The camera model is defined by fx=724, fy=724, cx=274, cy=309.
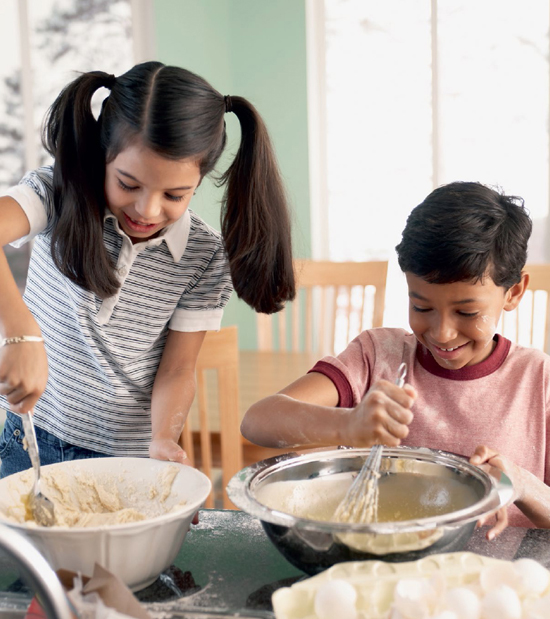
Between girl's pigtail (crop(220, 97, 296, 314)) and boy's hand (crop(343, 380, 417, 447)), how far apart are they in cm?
46

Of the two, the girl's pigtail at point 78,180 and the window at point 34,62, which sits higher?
the window at point 34,62

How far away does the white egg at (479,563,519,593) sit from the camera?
0.67 m

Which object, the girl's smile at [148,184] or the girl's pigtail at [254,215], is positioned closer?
the girl's smile at [148,184]

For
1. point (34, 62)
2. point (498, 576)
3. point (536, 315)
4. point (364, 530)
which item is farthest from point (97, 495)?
point (34, 62)

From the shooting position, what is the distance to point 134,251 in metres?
1.26

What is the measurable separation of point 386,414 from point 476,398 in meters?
0.44

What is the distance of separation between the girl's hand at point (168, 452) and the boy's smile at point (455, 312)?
0.41 metres

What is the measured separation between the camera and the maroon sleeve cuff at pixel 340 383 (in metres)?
1.24

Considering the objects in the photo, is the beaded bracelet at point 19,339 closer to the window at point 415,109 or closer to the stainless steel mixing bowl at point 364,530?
the stainless steel mixing bowl at point 364,530

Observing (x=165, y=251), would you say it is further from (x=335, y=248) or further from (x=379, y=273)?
(x=335, y=248)

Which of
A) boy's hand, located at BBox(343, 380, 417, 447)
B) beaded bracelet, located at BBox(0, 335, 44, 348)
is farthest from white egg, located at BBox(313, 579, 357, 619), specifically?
beaded bracelet, located at BBox(0, 335, 44, 348)

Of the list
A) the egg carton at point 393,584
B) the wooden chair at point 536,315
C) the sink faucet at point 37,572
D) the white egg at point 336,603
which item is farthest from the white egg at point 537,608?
the wooden chair at point 536,315

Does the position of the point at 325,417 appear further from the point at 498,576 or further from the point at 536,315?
the point at 536,315

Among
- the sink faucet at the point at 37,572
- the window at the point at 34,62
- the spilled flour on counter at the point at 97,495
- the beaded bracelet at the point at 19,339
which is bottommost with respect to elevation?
the spilled flour on counter at the point at 97,495
